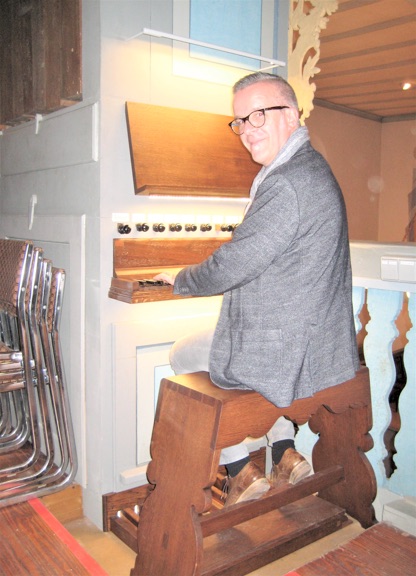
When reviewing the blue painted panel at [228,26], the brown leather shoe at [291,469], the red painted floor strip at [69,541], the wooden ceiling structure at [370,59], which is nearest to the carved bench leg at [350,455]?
the brown leather shoe at [291,469]

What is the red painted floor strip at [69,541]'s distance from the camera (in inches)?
68.3

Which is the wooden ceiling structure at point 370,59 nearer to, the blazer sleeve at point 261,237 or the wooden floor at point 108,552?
the blazer sleeve at point 261,237

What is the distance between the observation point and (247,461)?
6.27ft

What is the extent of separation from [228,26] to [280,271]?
1558 mm

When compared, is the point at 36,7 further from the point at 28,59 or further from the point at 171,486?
the point at 171,486

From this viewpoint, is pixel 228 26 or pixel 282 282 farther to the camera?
pixel 228 26

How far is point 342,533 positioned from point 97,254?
1.54 metres

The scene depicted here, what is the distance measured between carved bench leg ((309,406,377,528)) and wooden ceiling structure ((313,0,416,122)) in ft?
11.3

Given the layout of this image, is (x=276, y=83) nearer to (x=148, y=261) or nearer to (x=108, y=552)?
(x=148, y=261)

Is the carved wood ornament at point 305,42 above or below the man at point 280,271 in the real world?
above

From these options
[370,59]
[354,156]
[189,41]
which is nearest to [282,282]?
[189,41]

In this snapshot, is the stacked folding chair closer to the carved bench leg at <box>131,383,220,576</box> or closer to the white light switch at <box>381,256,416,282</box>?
the carved bench leg at <box>131,383,220,576</box>

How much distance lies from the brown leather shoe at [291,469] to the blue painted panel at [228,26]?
178 centimetres

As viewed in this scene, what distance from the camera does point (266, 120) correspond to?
64.7 inches
